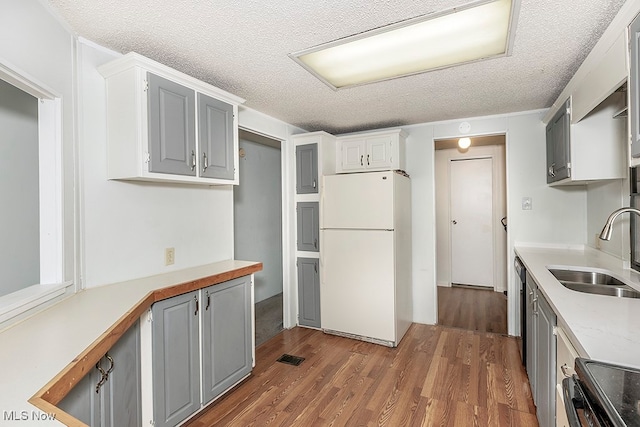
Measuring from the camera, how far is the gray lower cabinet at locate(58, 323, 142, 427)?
1195 millimetres

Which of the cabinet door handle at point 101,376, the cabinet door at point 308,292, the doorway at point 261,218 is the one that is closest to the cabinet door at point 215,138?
the cabinet door handle at point 101,376

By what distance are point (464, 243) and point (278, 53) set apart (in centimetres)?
437

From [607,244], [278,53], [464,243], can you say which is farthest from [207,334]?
[464,243]

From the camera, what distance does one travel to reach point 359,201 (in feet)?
10.5

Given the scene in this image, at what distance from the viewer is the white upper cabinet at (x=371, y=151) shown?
3.49m

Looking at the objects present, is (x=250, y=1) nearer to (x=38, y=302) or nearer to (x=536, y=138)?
(x=38, y=302)

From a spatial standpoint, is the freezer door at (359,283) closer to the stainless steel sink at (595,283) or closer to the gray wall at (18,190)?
the stainless steel sink at (595,283)

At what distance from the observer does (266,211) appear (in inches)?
189

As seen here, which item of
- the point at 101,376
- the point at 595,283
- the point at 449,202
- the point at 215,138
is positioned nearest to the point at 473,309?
the point at 449,202

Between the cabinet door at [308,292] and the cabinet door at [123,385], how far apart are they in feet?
6.84

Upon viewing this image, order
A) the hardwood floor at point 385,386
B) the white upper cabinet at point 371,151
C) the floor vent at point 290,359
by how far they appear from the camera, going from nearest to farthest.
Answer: the hardwood floor at point 385,386 < the floor vent at point 290,359 < the white upper cabinet at point 371,151

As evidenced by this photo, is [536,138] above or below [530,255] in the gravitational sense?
above

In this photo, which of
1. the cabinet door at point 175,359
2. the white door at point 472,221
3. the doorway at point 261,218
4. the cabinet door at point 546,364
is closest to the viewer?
the cabinet door at point 546,364

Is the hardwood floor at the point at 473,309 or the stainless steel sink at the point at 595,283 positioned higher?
the stainless steel sink at the point at 595,283
